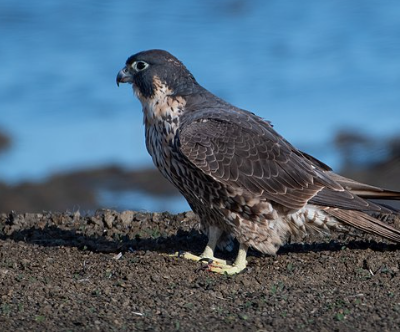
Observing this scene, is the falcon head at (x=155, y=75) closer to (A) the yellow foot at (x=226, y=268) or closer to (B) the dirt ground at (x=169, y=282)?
(B) the dirt ground at (x=169, y=282)

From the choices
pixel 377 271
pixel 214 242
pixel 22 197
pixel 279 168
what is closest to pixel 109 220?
pixel 214 242

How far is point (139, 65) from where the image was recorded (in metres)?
7.81

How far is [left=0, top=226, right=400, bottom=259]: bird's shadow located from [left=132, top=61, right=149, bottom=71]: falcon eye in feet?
4.57

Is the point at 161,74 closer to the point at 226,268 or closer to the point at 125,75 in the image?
the point at 125,75

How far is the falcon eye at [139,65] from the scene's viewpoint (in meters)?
7.78

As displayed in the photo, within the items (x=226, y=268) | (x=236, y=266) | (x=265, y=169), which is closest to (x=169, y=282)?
(x=226, y=268)

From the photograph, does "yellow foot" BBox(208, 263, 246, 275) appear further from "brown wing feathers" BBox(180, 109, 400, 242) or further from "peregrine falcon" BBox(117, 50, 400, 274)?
"brown wing feathers" BBox(180, 109, 400, 242)

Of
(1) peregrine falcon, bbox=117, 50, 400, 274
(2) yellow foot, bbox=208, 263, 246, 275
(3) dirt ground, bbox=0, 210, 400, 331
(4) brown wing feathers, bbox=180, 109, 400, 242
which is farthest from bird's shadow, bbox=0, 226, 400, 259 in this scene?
(2) yellow foot, bbox=208, 263, 246, 275

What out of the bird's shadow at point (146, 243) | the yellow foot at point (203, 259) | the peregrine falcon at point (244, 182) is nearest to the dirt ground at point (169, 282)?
the bird's shadow at point (146, 243)

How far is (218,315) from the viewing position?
5805mm

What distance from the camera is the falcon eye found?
778cm

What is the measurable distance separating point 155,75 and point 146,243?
136 cm

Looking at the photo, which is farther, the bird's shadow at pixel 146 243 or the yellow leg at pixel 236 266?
the bird's shadow at pixel 146 243

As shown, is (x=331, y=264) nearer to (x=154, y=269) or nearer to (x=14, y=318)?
(x=154, y=269)
